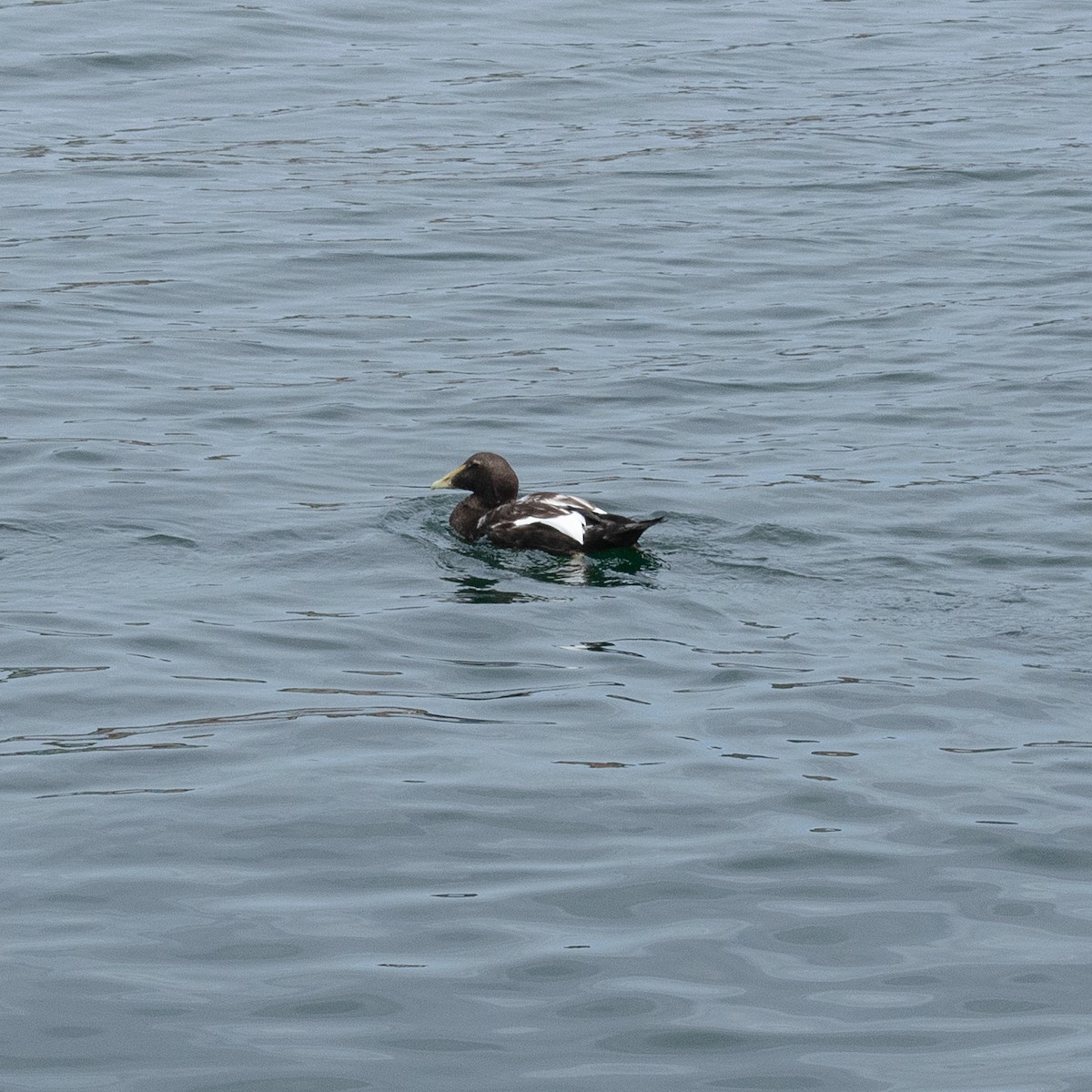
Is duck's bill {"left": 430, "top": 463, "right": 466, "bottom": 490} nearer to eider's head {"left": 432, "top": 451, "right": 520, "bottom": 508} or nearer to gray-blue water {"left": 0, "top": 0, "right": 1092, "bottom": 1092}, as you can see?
eider's head {"left": 432, "top": 451, "right": 520, "bottom": 508}

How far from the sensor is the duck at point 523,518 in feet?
39.3

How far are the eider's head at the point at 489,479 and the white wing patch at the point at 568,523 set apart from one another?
651 mm

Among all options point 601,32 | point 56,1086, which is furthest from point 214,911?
point 601,32

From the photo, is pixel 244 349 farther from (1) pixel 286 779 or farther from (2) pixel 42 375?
(1) pixel 286 779

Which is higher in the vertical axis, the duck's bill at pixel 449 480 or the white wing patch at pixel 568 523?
the duck's bill at pixel 449 480

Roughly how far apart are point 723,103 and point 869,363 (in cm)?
964

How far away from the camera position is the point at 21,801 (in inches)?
329

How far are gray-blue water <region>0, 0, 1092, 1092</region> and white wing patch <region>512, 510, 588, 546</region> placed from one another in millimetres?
220

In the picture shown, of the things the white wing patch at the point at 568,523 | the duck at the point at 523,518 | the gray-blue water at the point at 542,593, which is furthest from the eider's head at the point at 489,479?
the white wing patch at the point at 568,523

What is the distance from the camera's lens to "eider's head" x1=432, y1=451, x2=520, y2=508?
12875mm

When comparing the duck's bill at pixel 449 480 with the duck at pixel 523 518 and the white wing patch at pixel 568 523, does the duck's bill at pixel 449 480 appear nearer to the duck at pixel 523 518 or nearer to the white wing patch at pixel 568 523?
the duck at pixel 523 518

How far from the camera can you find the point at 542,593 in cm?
1175

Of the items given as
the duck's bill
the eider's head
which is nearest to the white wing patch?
the eider's head

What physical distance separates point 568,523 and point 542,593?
572 millimetres
